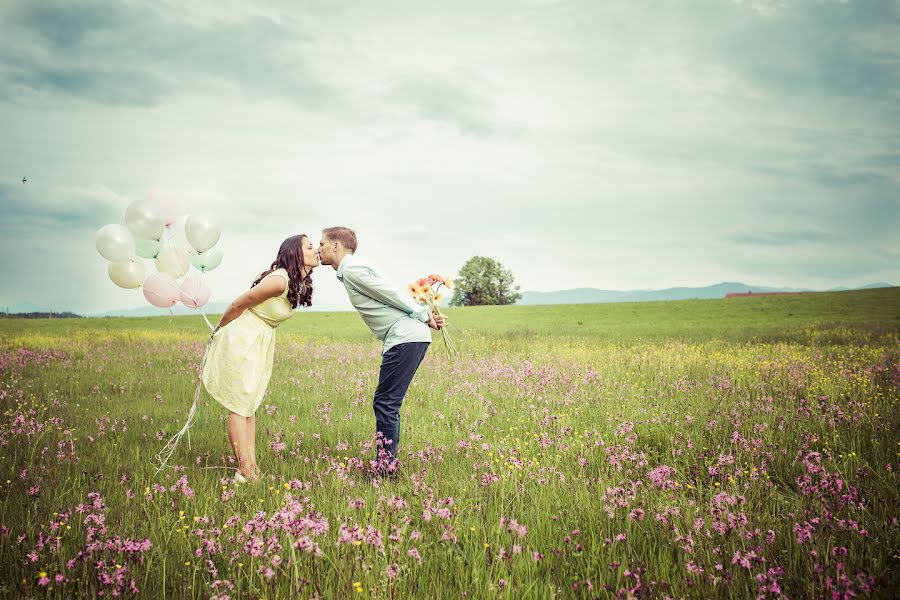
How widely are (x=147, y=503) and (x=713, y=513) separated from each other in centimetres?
435

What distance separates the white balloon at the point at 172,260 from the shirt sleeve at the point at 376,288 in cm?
310

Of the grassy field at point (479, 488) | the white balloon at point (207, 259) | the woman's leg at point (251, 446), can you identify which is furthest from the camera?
Result: the white balloon at point (207, 259)

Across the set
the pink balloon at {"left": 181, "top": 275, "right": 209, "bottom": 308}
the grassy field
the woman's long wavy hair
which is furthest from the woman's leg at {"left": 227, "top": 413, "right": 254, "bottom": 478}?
the pink balloon at {"left": 181, "top": 275, "right": 209, "bottom": 308}

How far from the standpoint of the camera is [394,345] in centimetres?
464

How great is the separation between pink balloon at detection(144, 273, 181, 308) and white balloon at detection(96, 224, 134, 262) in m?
0.39

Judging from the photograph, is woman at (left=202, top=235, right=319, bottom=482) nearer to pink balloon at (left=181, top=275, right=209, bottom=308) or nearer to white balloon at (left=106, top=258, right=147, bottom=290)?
pink balloon at (left=181, top=275, right=209, bottom=308)

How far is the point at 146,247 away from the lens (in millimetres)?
6160

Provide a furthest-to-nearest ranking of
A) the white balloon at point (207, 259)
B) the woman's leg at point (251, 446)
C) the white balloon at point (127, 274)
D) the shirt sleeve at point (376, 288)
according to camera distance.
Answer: the white balloon at point (207, 259) < the white balloon at point (127, 274) < the woman's leg at point (251, 446) < the shirt sleeve at point (376, 288)

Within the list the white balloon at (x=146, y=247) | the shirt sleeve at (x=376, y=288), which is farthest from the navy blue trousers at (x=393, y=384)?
the white balloon at (x=146, y=247)

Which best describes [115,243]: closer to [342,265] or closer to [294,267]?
[294,267]

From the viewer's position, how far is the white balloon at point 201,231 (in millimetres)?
5969

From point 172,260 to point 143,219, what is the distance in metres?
0.65

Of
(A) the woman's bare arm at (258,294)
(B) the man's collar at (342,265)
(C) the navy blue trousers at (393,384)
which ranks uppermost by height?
(B) the man's collar at (342,265)

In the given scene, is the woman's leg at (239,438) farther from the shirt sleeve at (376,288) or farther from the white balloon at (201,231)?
the white balloon at (201,231)
